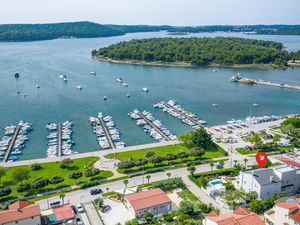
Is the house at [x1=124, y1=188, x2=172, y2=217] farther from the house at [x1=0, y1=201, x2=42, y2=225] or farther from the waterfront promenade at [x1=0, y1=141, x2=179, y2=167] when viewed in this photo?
the waterfront promenade at [x1=0, y1=141, x2=179, y2=167]

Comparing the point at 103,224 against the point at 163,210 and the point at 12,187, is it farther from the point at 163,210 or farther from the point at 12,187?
the point at 12,187

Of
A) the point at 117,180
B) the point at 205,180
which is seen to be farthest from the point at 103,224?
the point at 205,180

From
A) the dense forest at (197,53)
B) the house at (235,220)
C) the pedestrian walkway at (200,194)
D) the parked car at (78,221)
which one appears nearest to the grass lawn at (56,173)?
the parked car at (78,221)

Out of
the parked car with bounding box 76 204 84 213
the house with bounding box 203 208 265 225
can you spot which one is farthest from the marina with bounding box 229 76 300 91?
the parked car with bounding box 76 204 84 213

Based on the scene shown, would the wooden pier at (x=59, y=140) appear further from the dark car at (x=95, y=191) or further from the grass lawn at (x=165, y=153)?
the dark car at (x=95, y=191)

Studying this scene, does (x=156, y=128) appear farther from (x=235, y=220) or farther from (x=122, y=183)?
(x=235, y=220)

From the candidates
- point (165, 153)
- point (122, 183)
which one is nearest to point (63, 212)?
point (122, 183)
